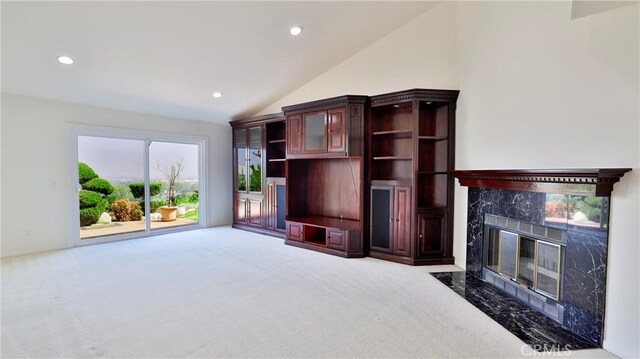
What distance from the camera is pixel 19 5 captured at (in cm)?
281

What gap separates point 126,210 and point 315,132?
12.6 feet

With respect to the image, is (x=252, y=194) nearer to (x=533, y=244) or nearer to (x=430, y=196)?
(x=430, y=196)

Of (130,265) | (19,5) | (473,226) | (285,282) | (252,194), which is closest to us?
(19,5)

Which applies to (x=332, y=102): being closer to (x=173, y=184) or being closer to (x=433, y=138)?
(x=433, y=138)

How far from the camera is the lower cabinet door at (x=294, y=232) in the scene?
4962 millimetres

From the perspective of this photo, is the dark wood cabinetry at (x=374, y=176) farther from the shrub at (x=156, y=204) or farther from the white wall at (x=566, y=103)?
the shrub at (x=156, y=204)

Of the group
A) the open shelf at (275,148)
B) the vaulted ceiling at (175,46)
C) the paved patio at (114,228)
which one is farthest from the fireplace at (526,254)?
the paved patio at (114,228)

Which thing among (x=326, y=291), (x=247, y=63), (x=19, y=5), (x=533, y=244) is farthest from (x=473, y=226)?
(x=19, y=5)

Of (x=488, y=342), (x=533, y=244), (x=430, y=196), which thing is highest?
(x=430, y=196)

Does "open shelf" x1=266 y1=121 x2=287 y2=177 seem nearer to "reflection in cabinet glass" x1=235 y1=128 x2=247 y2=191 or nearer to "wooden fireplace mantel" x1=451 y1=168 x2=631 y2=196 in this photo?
"reflection in cabinet glass" x1=235 y1=128 x2=247 y2=191

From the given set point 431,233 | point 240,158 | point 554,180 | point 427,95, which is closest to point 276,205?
point 240,158

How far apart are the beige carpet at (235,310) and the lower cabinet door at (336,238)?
26 centimetres

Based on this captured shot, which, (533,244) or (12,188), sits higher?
(12,188)

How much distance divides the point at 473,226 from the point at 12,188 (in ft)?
20.8
